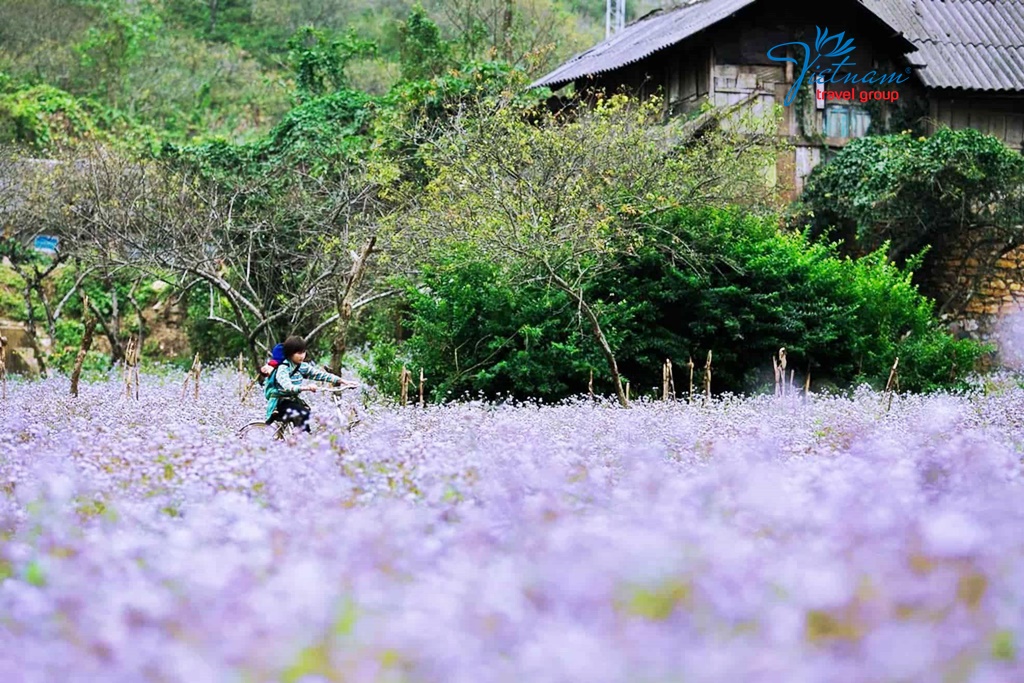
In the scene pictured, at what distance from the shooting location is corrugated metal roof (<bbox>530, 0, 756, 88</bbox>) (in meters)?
21.8

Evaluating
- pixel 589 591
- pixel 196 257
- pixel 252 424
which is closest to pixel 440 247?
pixel 196 257

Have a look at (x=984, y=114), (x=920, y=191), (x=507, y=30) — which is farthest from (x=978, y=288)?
(x=507, y=30)

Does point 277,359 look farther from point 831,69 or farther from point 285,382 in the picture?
point 831,69

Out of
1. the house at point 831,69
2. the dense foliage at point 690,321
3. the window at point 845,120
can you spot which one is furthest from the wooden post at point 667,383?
the window at point 845,120

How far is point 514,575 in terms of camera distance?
3.68 metres

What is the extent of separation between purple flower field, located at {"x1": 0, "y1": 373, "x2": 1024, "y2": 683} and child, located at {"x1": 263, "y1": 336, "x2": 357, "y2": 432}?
8.29ft

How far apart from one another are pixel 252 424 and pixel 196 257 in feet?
31.3

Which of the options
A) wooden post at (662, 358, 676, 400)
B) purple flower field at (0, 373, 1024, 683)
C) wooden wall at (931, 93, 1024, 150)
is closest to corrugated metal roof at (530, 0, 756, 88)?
wooden wall at (931, 93, 1024, 150)

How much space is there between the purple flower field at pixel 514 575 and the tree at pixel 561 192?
7.72 meters

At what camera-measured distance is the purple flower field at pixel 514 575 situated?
3.07 m

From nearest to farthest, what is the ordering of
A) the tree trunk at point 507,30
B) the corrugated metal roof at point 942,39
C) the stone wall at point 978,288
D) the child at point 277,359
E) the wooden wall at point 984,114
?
the child at point 277,359
the stone wall at point 978,288
the corrugated metal roof at point 942,39
the wooden wall at point 984,114
the tree trunk at point 507,30

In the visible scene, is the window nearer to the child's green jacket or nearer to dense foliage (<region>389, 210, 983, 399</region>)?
dense foliage (<region>389, 210, 983, 399</region>)

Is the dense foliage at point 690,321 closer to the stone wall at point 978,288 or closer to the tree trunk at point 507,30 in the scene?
the stone wall at point 978,288

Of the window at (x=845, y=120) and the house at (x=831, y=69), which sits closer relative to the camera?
the house at (x=831, y=69)
